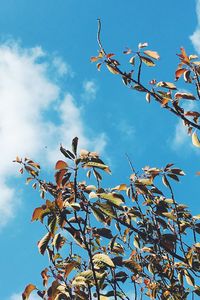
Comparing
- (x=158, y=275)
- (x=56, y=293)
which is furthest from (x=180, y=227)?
(x=56, y=293)

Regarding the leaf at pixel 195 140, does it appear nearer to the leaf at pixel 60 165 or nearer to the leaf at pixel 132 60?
the leaf at pixel 132 60

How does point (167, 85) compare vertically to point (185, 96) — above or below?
above

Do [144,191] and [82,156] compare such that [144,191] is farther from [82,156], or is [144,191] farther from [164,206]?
[82,156]

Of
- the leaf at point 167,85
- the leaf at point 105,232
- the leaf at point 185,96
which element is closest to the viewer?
the leaf at point 105,232

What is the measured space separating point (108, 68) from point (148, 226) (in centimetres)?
157

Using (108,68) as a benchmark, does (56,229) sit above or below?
below

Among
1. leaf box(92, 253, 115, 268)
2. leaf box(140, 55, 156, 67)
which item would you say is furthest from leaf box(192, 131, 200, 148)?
leaf box(92, 253, 115, 268)

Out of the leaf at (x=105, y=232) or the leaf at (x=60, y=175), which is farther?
the leaf at (x=105, y=232)

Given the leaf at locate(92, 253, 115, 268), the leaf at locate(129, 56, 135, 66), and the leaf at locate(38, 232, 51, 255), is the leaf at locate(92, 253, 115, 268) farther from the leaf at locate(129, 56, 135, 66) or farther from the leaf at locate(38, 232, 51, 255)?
the leaf at locate(129, 56, 135, 66)

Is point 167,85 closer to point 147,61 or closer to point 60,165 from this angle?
point 147,61

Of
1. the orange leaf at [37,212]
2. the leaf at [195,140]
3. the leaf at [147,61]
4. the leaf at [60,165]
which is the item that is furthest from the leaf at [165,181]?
the orange leaf at [37,212]

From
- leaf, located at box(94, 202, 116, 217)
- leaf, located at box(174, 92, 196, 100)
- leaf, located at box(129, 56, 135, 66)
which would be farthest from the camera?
leaf, located at box(129, 56, 135, 66)

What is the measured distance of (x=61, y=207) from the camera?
224 cm

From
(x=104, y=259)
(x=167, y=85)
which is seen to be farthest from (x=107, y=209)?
(x=167, y=85)
